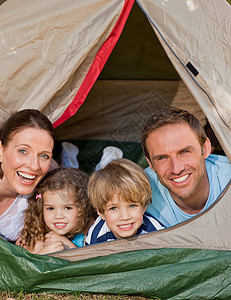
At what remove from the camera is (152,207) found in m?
2.11

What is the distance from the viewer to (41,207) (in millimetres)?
2098

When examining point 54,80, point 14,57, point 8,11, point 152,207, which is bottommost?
point 152,207

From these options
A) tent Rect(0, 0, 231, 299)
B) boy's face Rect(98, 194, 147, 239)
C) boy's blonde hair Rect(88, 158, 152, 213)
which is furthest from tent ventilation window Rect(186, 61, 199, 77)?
boy's face Rect(98, 194, 147, 239)

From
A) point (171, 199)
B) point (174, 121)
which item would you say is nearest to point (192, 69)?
point (174, 121)

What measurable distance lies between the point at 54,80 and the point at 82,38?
0.77ft

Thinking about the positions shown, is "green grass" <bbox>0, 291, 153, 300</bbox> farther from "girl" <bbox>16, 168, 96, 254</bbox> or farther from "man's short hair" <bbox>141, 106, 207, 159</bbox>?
"man's short hair" <bbox>141, 106, 207, 159</bbox>

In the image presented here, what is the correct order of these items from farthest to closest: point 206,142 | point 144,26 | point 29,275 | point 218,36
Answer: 1. point 144,26
2. point 206,142
3. point 218,36
4. point 29,275

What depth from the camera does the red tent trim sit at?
204cm

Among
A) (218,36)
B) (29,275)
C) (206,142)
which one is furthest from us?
(206,142)

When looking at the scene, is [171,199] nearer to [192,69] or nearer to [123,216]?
[123,216]

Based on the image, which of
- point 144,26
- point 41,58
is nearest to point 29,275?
point 41,58

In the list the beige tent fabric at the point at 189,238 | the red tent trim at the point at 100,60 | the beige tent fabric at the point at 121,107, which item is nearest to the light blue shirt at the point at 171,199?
the beige tent fabric at the point at 189,238

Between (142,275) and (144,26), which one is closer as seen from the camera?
(142,275)

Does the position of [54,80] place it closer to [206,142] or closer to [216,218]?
[206,142]
